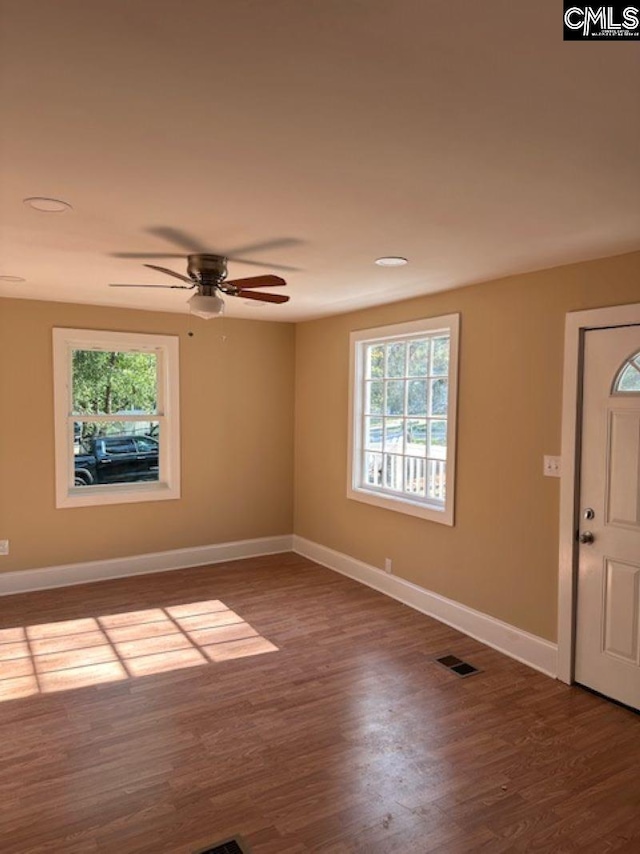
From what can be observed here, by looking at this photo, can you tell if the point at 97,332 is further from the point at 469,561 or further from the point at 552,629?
the point at 552,629

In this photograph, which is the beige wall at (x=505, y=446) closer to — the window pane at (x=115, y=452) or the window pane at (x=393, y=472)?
the window pane at (x=393, y=472)

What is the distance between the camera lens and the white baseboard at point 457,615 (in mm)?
3541

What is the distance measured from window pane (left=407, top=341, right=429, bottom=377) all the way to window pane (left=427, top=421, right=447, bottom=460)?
1.42 feet

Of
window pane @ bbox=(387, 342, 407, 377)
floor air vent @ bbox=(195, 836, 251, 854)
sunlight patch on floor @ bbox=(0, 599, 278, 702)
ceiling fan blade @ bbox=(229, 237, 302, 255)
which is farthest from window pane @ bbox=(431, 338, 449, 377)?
floor air vent @ bbox=(195, 836, 251, 854)

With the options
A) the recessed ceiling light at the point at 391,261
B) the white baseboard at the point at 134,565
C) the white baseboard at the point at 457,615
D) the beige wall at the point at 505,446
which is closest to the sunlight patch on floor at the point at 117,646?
the white baseboard at the point at 134,565

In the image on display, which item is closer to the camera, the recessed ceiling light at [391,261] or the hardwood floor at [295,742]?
the hardwood floor at [295,742]

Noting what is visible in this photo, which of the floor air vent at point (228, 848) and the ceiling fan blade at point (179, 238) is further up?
the ceiling fan blade at point (179, 238)

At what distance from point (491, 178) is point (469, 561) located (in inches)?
108

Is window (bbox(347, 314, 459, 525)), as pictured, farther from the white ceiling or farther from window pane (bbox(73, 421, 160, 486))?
window pane (bbox(73, 421, 160, 486))

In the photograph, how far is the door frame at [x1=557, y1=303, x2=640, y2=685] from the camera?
10.8 feet

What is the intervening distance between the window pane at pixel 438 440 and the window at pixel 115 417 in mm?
2448

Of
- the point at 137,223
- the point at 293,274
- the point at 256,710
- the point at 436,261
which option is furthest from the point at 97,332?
the point at 256,710

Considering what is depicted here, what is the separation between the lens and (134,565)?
5.35 m

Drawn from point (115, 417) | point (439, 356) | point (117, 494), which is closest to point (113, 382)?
point (115, 417)
